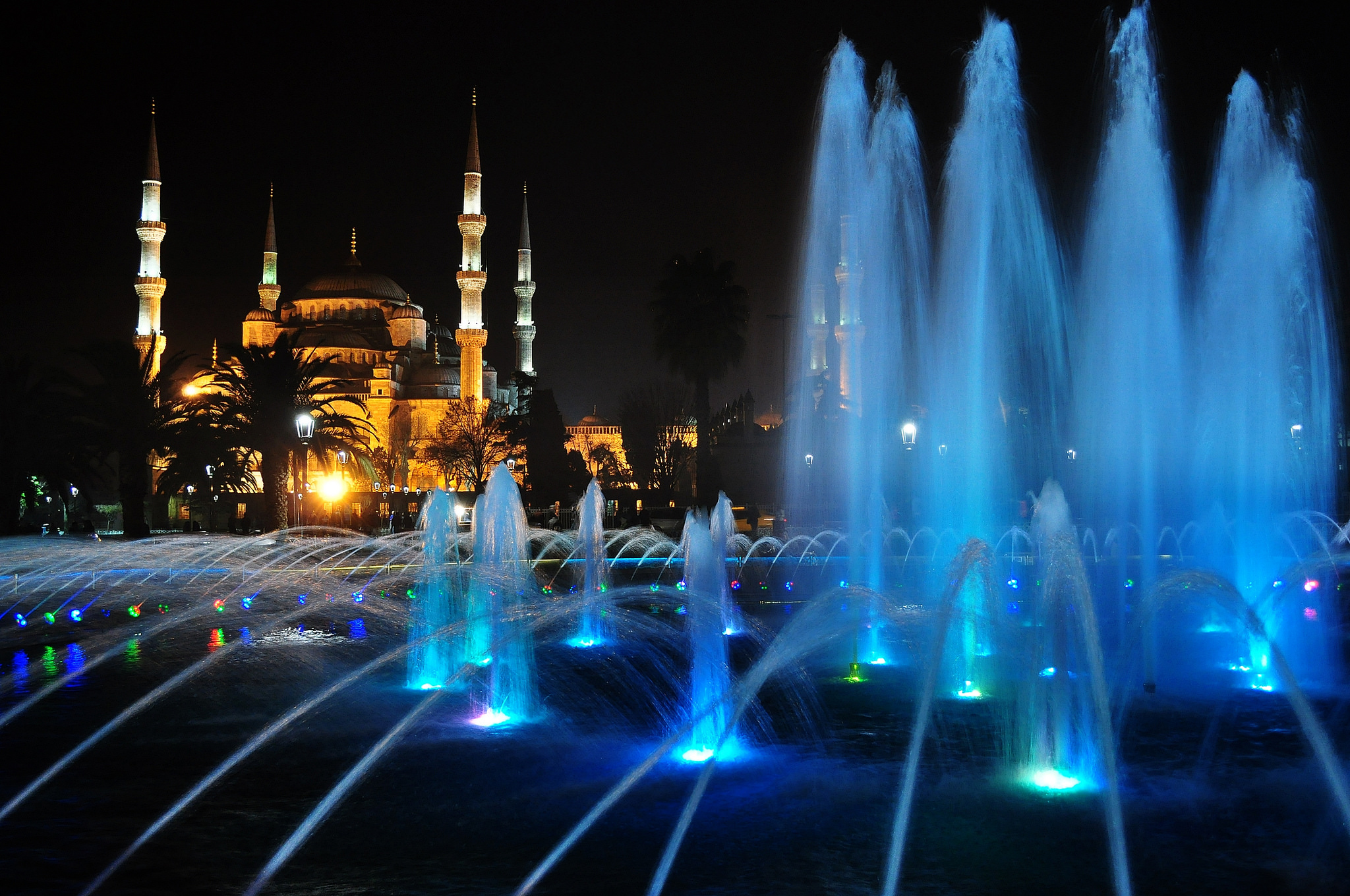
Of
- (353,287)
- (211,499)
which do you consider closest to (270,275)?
(353,287)

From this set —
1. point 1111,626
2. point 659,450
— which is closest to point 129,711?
point 1111,626

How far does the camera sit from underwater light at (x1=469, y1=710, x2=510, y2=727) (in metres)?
8.34

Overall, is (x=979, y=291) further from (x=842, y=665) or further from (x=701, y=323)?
(x=701, y=323)

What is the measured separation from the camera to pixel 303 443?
880 inches

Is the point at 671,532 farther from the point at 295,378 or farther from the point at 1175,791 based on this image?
the point at 1175,791

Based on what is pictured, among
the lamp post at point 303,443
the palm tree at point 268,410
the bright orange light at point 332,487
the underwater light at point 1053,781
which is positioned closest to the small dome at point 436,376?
the lamp post at point 303,443

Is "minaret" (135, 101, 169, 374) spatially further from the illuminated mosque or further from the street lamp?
the street lamp

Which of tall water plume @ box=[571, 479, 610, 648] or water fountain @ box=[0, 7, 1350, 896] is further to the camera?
tall water plume @ box=[571, 479, 610, 648]

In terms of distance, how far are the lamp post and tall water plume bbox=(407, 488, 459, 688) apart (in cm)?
696

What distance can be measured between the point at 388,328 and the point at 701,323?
5266cm

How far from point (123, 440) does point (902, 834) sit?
23958 mm

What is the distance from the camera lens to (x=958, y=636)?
953cm

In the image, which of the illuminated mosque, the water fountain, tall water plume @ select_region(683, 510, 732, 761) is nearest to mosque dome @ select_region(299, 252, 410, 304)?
the illuminated mosque

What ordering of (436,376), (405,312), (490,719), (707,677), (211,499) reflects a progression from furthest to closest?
(405,312) < (436,376) < (211,499) < (490,719) < (707,677)
